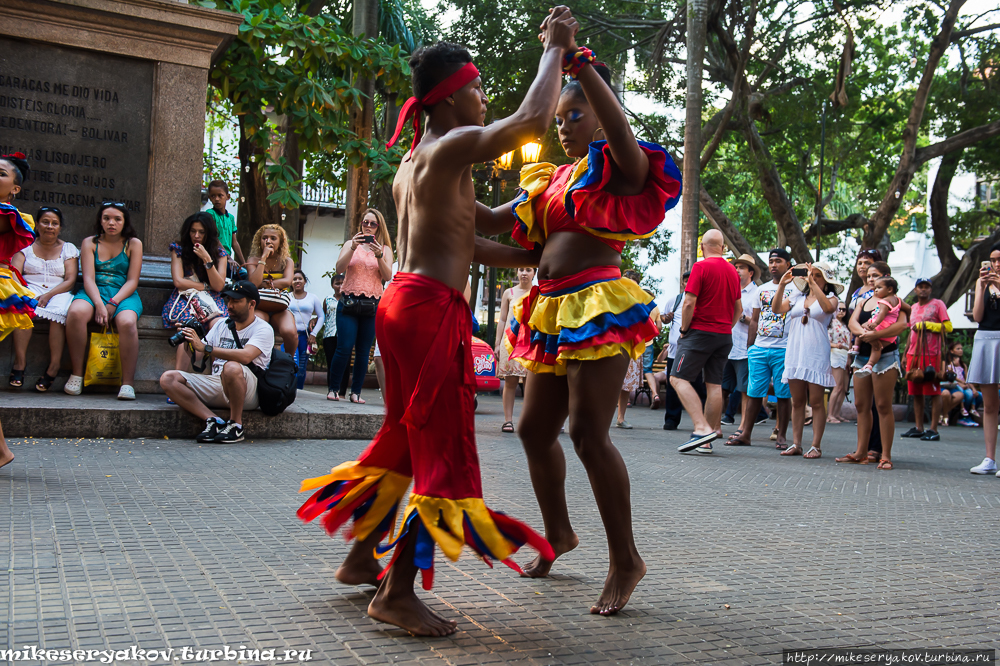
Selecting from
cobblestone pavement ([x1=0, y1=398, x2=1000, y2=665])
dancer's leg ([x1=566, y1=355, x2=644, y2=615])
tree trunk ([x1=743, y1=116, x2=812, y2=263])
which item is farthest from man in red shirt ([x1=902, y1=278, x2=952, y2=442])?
dancer's leg ([x1=566, y1=355, x2=644, y2=615])

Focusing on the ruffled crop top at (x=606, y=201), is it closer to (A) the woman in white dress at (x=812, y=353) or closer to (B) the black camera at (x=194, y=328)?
(B) the black camera at (x=194, y=328)

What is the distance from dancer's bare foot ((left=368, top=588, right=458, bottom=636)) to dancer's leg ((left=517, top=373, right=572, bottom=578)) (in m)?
0.80

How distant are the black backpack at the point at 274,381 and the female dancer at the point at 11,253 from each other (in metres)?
1.82

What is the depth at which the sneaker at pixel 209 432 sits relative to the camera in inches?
262

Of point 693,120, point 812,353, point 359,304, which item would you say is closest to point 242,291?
point 359,304

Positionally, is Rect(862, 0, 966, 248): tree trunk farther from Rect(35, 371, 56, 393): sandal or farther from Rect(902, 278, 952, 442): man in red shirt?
Rect(35, 371, 56, 393): sandal

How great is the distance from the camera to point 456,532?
2.75 m

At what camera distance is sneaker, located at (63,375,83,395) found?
7.35 m

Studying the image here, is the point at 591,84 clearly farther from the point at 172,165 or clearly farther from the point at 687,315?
the point at 172,165

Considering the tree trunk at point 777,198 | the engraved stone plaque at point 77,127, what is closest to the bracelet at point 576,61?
the engraved stone plaque at point 77,127

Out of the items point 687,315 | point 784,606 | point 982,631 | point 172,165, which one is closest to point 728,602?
point 784,606

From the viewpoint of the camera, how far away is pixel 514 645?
2.68 m

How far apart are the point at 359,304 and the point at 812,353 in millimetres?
4660

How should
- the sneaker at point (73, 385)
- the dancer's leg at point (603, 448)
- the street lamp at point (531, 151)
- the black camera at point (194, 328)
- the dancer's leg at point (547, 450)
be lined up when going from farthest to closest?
1. the street lamp at point (531, 151)
2. the sneaker at point (73, 385)
3. the black camera at point (194, 328)
4. the dancer's leg at point (547, 450)
5. the dancer's leg at point (603, 448)
